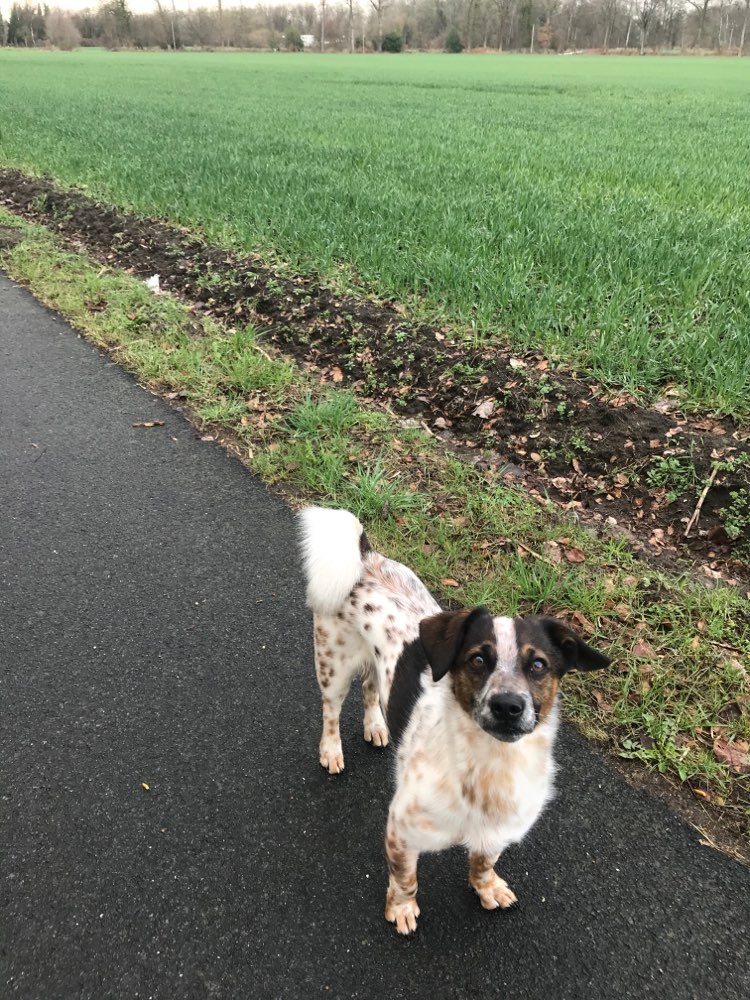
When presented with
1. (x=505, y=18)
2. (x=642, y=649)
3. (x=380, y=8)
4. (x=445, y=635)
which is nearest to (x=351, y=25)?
(x=380, y=8)

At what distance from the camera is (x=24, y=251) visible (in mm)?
9078

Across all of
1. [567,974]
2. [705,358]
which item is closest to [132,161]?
[705,358]

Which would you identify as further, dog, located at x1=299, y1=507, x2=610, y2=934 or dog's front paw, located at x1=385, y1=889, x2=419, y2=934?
dog's front paw, located at x1=385, y1=889, x2=419, y2=934

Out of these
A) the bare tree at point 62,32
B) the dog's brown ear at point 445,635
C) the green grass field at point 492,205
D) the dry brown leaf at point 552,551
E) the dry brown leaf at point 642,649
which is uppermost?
the bare tree at point 62,32

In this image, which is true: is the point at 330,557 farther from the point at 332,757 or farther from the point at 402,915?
the point at 402,915

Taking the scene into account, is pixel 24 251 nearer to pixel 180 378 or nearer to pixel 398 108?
pixel 180 378

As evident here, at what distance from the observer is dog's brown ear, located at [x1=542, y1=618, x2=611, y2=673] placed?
193cm

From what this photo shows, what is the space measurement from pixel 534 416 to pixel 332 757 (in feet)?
9.57

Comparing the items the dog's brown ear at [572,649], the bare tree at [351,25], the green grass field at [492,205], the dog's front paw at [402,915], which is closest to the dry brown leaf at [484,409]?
the green grass field at [492,205]

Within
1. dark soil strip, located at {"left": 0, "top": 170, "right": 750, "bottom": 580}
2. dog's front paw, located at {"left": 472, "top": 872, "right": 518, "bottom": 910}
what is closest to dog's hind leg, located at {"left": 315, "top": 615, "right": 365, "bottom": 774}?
dog's front paw, located at {"left": 472, "top": 872, "right": 518, "bottom": 910}

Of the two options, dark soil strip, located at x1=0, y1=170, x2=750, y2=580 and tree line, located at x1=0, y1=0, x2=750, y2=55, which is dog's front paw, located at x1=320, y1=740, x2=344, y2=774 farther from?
tree line, located at x1=0, y1=0, x2=750, y2=55

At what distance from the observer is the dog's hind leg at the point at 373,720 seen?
2791 millimetres

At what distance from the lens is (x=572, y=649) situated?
197 centimetres

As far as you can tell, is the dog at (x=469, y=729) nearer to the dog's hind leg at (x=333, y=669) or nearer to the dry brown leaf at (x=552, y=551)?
the dog's hind leg at (x=333, y=669)
